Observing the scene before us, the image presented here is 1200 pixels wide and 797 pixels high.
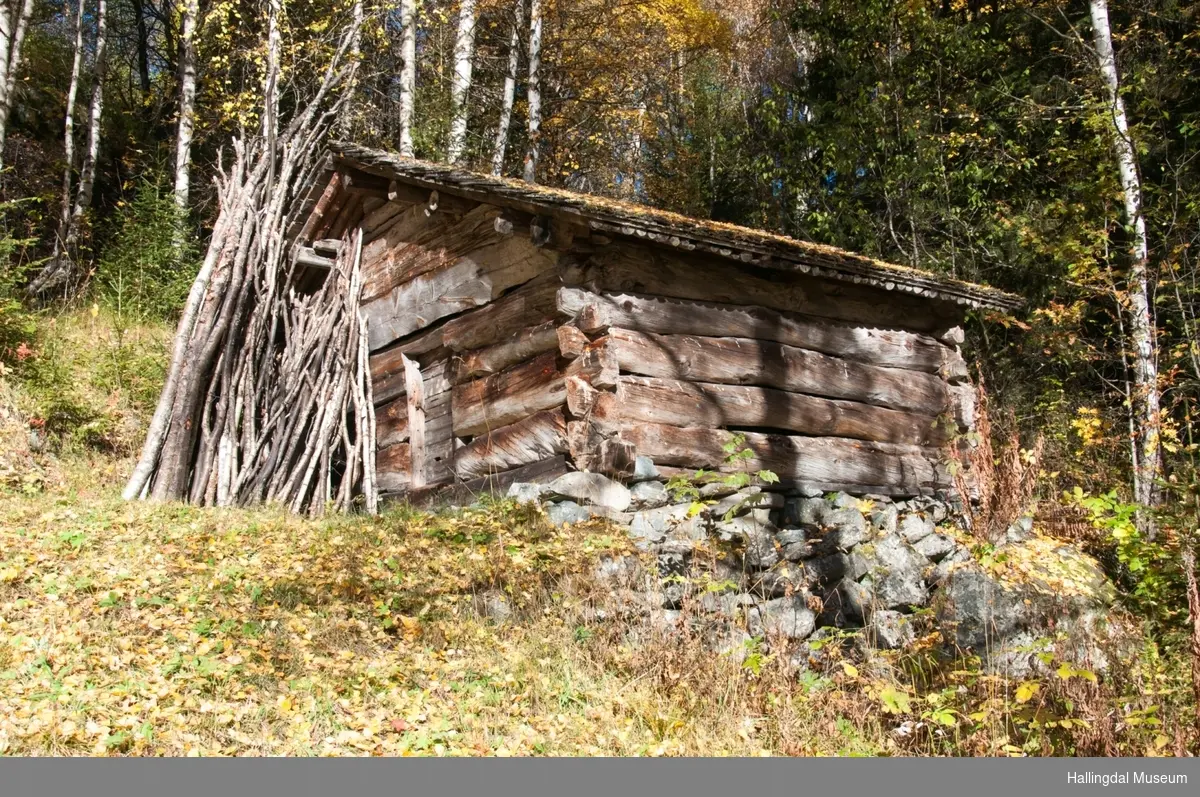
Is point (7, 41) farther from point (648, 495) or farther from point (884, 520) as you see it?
point (884, 520)

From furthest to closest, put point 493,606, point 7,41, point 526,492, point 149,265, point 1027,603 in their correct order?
point 149,265 → point 7,41 → point 526,492 → point 1027,603 → point 493,606

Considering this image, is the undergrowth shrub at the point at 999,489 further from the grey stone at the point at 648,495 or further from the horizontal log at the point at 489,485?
the horizontal log at the point at 489,485

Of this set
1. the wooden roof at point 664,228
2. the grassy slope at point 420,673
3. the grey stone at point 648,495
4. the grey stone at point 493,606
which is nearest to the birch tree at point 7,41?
the wooden roof at point 664,228

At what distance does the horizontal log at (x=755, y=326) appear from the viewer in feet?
25.5

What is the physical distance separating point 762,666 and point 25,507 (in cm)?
608

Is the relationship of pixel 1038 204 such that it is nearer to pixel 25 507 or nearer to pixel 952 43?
pixel 952 43

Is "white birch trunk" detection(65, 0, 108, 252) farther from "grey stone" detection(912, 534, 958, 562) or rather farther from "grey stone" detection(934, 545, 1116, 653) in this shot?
"grey stone" detection(934, 545, 1116, 653)

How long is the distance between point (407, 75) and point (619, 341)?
964cm

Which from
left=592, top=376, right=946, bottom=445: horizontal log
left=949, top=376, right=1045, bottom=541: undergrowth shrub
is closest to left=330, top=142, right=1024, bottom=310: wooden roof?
left=592, top=376, right=946, bottom=445: horizontal log

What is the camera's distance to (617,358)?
771 centimetres

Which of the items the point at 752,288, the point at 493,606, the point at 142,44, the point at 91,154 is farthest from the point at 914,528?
the point at 142,44

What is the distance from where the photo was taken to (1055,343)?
12492 millimetres

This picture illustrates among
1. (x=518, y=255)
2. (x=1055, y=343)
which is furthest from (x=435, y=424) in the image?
(x=1055, y=343)

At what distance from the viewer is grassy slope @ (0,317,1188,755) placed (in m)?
4.17
